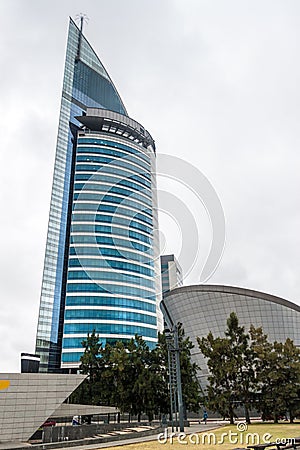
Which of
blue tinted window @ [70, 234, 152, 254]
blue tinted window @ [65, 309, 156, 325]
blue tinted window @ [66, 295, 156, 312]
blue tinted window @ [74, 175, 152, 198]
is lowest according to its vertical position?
blue tinted window @ [65, 309, 156, 325]

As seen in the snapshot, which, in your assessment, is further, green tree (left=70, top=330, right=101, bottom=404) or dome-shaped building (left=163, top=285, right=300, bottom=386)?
dome-shaped building (left=163, top=285, right=300, bottom=386)

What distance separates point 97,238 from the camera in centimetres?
9056

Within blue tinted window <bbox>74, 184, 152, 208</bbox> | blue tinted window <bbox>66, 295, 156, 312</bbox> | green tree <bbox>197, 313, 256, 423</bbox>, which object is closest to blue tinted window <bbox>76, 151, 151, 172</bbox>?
blue tinted window <bbox>74, 184, 152, 208</bbox>

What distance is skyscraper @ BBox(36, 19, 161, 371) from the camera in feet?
271

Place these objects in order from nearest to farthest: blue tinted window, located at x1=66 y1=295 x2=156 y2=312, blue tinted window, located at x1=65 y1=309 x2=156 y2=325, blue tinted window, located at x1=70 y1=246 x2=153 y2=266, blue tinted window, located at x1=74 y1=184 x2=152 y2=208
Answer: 1. blue tinted window, located at x1=65 y1=309 x2=156 y2=325
2. blue tinted window, located at x1=66 y1=295 x2=156 y2=312
3. blue tinted window, located at x1=70 y1=246 x2=153 y2=266
4. blue tinted window, located at x1=74 y1=184 x2=152 y2=208

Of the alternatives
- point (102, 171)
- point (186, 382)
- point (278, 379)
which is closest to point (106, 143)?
point (102, 171)

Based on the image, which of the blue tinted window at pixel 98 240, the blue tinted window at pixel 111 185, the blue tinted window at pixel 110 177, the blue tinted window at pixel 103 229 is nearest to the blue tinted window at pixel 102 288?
the blue tinted window at pixel 98 240

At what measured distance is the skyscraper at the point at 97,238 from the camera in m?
82.7

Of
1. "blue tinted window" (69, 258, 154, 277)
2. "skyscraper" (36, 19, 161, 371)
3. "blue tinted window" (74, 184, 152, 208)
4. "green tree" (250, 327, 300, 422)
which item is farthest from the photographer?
"blue tinted window" (74, 184, 152, 208)

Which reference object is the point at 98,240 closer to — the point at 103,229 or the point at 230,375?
the point at 103,229

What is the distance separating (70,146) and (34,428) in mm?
96420

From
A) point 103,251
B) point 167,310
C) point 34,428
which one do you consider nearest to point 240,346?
point 34,428

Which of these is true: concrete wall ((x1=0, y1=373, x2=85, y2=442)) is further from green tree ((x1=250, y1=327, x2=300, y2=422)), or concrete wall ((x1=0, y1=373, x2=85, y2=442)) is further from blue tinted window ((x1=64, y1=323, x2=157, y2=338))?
blue tinted window ((x1=64, y1=323, x2=157, y2=338))

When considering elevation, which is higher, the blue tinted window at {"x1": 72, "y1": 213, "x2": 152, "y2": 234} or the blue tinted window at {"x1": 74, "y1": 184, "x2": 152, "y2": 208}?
the blue tinted window at {"x1": 74, "y1": 184, "x2": 152, "y2": 208}
